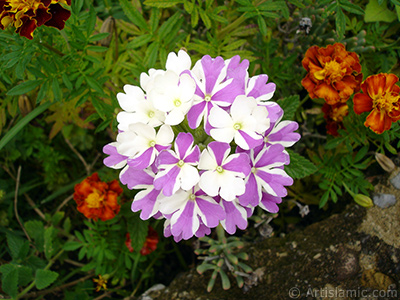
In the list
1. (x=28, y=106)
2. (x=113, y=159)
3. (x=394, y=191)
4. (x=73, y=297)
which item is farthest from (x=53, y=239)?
(x=394, y=191)

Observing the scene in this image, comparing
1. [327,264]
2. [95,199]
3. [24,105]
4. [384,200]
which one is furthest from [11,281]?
[384,200]

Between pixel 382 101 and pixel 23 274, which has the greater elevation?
pixel 382 101

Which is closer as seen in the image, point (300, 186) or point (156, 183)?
point (156, 183)

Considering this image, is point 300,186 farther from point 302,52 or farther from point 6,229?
point 6,229

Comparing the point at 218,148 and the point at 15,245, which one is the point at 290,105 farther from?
the point at 15,245

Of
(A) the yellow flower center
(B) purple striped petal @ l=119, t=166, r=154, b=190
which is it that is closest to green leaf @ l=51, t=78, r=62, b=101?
(B) purple striped petal @ l=119, t=166, r=154, b=190

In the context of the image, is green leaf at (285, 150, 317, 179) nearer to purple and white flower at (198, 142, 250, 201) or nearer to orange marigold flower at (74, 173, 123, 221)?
purple and white flower at (198, 142, 250, 201)
